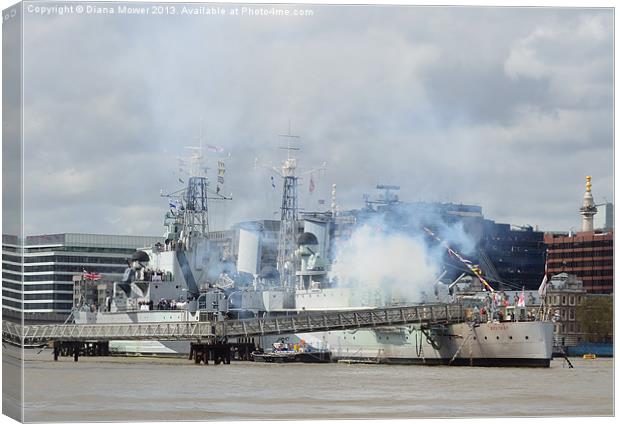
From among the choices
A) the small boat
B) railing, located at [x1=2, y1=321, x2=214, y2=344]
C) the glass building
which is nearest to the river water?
the glass building

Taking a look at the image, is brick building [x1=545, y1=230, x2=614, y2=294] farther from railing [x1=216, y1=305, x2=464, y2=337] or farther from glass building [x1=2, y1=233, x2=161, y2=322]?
glass building [x1=2, y1=233, x2=161, y2=322]

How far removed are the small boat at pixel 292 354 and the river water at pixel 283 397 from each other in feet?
56.8

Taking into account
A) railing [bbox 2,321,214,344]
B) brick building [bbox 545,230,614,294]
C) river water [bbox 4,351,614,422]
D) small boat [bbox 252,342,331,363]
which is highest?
brick building [bbox 545,230,614,294]

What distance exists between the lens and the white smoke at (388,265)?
5006cm

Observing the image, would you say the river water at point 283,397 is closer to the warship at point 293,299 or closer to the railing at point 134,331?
the railing at point 134,331

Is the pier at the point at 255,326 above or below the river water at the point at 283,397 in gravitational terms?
above

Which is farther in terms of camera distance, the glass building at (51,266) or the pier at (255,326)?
the pier at (255,326)

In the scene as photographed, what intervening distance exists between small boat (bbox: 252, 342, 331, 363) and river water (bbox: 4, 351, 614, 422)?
56.8ft

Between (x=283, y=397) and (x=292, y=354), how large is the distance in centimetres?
2491

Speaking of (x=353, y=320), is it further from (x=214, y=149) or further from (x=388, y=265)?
(x=214, y=149)

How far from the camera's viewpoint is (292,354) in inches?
2156

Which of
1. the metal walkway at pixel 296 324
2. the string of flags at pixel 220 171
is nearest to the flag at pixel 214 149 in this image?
the string of flags at pixel 220 171

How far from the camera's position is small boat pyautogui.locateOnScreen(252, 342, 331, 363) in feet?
177

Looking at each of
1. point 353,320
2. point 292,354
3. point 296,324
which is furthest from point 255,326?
point 353,320
